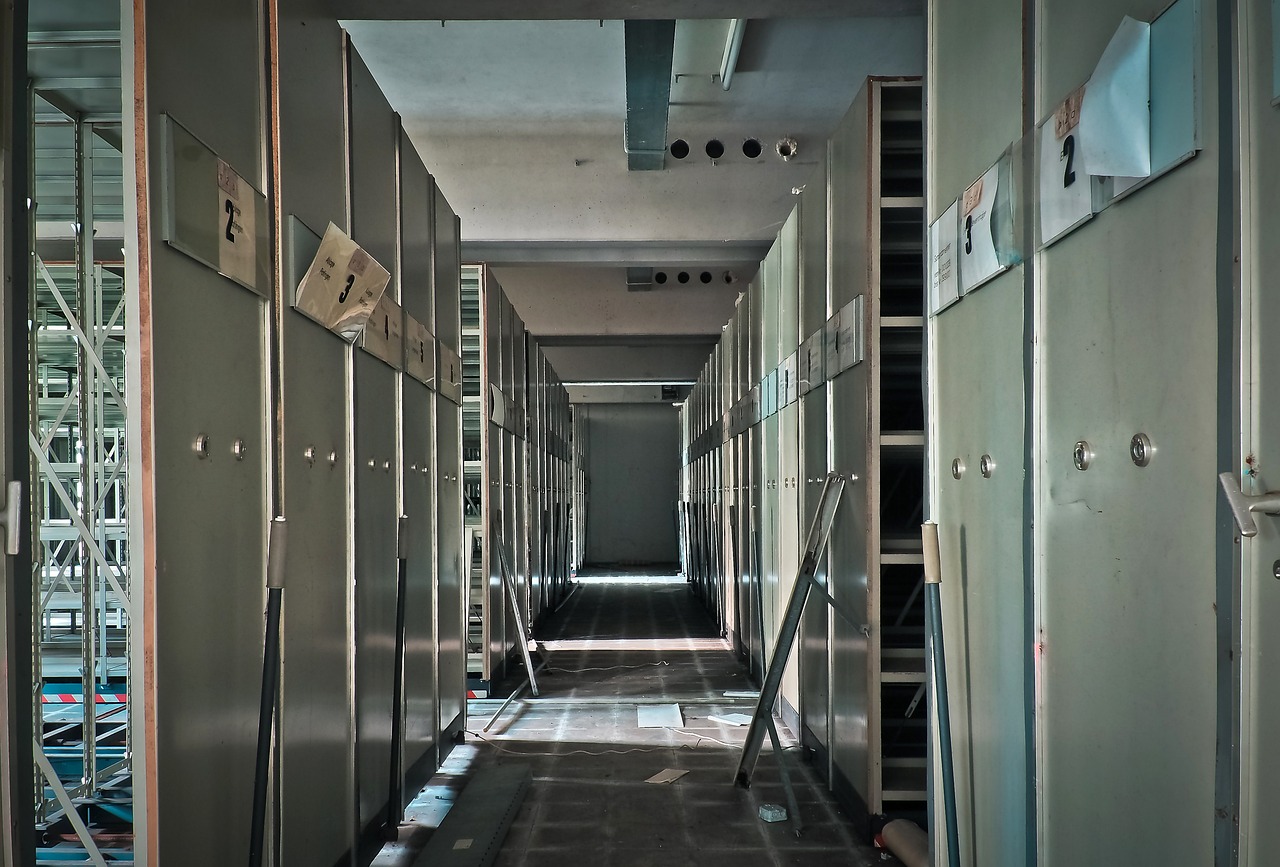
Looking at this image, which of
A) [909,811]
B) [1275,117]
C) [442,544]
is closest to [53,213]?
[442,544]

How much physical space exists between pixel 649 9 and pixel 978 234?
96.8 inches

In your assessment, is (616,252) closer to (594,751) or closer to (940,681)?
(594,751)

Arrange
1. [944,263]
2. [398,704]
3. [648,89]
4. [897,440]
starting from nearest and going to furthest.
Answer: [944,263]
[398,704]
[897,440]
[648,89]

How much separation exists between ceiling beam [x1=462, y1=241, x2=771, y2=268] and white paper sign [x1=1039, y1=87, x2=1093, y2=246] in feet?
20.2

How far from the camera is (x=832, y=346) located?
3912mm

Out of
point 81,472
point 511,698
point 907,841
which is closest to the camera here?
point 907,841

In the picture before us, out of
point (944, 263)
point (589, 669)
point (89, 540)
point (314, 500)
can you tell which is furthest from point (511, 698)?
point (944, 263)

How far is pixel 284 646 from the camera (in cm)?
241

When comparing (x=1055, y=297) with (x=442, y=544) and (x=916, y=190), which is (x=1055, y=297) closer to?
(x=916, y=190)

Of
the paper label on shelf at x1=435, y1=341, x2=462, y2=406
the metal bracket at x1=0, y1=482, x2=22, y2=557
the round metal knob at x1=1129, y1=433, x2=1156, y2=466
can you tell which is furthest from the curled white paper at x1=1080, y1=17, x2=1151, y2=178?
the paper label on shelf at x1=435, y1=341, x2=462, y2=406

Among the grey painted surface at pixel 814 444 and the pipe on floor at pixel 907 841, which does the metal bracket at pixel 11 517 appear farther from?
the grey painted surface at pixel 814 444

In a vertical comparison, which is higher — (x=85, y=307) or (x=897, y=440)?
(x=85, y=307)

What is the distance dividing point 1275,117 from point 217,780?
87.7 inches

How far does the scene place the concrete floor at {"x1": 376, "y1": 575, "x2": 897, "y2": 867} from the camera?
3432 mm
